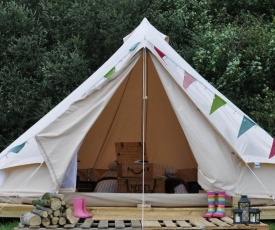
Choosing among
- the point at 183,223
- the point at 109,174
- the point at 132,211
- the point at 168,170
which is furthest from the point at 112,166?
the point at 183,223

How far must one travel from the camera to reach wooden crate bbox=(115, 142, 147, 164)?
6647 millimetres

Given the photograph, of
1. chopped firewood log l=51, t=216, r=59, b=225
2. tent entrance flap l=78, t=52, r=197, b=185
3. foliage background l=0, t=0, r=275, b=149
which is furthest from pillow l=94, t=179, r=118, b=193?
foliage background l=0, t=0, r=275, b=149

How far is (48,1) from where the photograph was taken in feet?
34.3

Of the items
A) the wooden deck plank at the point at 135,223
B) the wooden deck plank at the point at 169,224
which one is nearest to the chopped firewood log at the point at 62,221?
the wooden deck plank at the point at 135,223

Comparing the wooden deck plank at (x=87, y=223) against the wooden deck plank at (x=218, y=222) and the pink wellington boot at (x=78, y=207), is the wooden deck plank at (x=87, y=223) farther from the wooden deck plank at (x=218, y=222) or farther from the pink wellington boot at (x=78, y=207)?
the wooden deck plank at (x=218, y=222)

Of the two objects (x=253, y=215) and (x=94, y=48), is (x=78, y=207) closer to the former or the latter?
(x=253, y=215)

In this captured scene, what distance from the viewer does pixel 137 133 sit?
26.1 ft

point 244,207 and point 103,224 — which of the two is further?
point 244,207

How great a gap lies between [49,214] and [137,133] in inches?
120

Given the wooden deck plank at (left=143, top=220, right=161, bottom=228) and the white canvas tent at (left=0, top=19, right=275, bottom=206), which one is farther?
the white canvas tent at (left=0, top=19, right=275, bottom=206)

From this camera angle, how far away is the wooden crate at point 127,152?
6.65 m

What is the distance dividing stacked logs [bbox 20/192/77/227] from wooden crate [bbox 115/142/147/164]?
1550 mm

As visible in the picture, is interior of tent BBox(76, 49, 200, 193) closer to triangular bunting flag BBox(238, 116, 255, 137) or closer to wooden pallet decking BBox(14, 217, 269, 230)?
triangular bunting flag BBox(238, 116, 255, 137)

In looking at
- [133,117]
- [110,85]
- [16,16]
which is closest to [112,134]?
[133,117]
